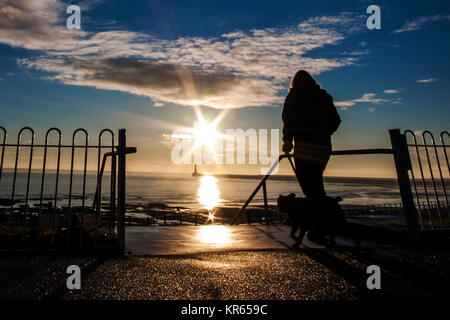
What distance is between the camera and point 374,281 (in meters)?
2.61

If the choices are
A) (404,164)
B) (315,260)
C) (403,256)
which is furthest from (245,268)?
(404,164)

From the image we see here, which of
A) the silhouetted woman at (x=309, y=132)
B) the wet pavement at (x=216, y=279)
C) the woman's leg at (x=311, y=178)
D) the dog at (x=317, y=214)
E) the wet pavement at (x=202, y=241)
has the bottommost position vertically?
the wet pavement at (x=216, y=279)

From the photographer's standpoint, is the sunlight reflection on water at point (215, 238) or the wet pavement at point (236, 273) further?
the sunlight reflection on water at point (215, 238)

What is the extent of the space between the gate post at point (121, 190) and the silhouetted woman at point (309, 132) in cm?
239

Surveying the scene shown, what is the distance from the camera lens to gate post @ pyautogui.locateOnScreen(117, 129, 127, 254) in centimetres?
395

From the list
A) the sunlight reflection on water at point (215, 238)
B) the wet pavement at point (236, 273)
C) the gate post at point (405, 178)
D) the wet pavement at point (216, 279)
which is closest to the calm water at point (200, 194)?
the sunlight reflection on water at point (215, 238)

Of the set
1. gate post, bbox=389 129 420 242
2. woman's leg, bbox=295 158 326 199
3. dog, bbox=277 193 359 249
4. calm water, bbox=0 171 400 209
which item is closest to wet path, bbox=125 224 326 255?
dog, bbox=277 193 359 249

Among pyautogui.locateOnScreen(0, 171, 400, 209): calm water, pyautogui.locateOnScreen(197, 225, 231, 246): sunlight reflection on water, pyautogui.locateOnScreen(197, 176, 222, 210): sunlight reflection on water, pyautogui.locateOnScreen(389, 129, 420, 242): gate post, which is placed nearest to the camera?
pyautogui.locateOnScreen(389, 129, 420, 242): gate post

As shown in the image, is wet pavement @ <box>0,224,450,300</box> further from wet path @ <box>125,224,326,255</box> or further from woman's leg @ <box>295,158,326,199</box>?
woman's leg @ <box>295,158,326,199</box>

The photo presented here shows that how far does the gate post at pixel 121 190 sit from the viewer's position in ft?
13.0

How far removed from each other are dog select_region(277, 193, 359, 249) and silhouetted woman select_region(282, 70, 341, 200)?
0.42 feet

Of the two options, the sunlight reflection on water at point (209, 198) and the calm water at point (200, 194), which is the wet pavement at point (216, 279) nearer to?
the sunlight reflection on water at point (209, 198)
